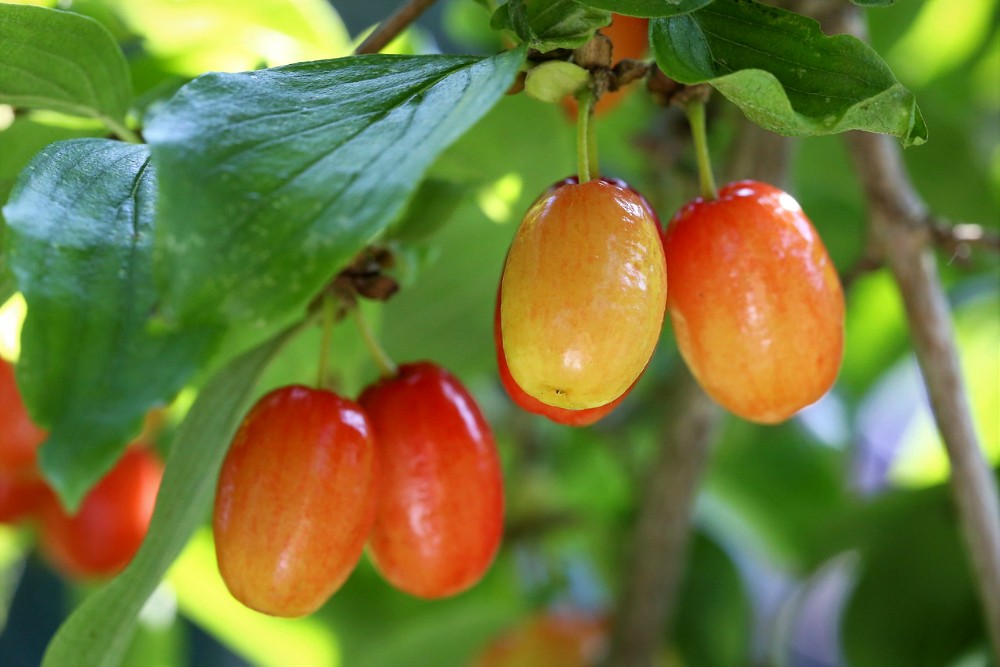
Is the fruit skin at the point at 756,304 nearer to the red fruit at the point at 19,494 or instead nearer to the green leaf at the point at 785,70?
the green leaf at the point at 785,70

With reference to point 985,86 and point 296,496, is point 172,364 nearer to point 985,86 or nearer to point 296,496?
point 296,496

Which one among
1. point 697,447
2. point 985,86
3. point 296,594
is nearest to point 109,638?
point 296,594

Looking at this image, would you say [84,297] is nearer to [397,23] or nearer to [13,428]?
[397,23]

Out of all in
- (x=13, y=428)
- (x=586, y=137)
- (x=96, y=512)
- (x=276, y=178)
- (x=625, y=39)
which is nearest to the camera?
(x=276, y=178)

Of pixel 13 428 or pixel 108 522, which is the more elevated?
pixel 13 428

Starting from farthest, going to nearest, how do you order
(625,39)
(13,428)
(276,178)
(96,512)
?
1. (96,512)
2. (13,428)
3. (625,39)
4. (276,178)

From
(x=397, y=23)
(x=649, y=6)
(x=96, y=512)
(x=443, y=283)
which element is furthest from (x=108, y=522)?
(x=649, y=6)
